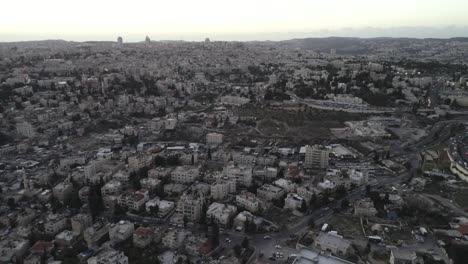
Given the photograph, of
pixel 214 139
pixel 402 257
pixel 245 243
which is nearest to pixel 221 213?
pixel 245 243

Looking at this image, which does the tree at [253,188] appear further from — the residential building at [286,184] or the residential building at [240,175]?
the residential building at [286,184]

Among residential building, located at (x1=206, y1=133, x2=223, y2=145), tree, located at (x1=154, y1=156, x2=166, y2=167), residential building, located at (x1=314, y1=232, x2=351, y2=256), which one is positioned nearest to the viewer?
residential building, located at (x1=314, y1=232, x2=351, y2=256)

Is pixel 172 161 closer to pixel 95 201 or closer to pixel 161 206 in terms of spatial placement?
pixel 161 206

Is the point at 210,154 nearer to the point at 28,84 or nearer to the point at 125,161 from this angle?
the point at 125,161

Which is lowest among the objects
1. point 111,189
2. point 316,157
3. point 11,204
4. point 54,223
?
point 11,204

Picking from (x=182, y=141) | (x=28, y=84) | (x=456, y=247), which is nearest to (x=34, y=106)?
(x=28, y=84)

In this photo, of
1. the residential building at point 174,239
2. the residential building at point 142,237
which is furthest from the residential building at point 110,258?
the residential building at point 174,239

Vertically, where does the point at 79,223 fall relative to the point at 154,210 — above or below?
above

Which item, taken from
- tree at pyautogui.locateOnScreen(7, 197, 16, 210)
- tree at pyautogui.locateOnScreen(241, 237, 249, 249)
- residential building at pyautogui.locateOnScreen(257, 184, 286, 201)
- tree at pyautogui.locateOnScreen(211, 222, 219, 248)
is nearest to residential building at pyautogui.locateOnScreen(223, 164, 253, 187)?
residential building at pyautogui.locateOnScreen(257, 184, 286, 201)

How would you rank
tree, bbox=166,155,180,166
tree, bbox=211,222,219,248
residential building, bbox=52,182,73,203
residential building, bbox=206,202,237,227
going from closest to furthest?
tree, bbox=211,222,219,248
residential building, bbox=206,202,237,227
residential building, bbox=52,182,73,203
tree, bbox=166,155,180,166

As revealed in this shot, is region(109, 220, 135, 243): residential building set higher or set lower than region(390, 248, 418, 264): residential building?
lower

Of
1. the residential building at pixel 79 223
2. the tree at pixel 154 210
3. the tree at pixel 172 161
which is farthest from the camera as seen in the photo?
the tree at pixel 172 161

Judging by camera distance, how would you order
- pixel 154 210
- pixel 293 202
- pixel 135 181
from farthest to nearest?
pixel 135 181 → pixel 293 202 → pixel 154 210

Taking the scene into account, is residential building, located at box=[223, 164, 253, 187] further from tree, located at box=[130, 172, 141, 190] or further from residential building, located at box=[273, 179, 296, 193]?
tree, located at box=[130, 172, 141, 190]
